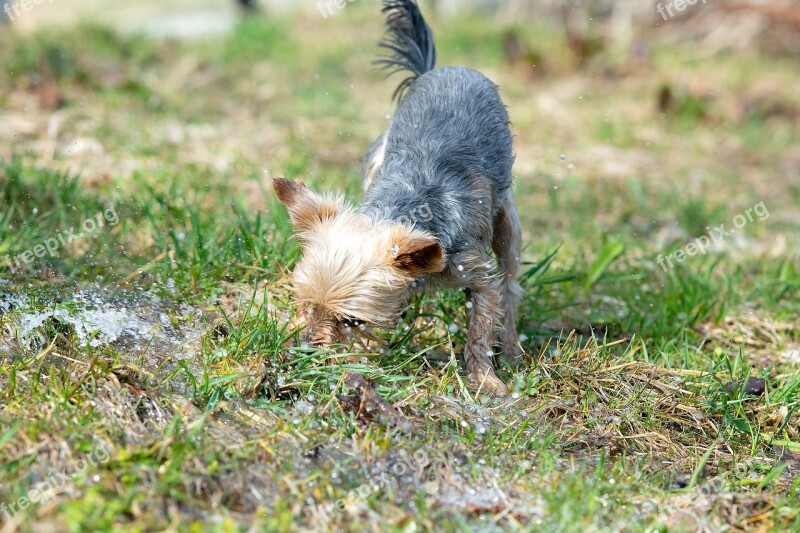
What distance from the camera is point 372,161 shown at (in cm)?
484

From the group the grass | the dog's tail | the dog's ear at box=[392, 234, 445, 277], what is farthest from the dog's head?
the dog's tail

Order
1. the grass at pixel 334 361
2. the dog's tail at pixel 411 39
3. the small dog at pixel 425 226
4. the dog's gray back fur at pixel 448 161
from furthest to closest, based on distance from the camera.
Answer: the dog's tail at pixel 411 39 → the dog's gray back fur at pixel 448 161 → the small dog at pixel 425 226 → the grass at pixel 334 361

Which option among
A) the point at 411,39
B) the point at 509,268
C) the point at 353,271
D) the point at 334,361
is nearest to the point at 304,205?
the point at 353,271

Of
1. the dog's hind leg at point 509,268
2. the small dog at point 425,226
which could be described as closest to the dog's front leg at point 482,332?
the small dog at point 425,226

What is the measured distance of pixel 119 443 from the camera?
3027mm

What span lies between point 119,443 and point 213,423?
14.9 inches

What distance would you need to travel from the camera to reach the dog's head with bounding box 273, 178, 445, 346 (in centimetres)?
364

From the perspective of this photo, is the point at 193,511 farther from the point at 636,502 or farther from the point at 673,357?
the point at 673,357

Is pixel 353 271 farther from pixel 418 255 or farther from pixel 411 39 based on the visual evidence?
pixel 411 39

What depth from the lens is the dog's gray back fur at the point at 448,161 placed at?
13.1ft

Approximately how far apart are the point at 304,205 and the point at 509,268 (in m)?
1.40

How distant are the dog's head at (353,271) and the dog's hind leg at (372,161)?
0.88m

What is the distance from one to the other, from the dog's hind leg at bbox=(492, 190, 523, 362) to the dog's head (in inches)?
33.6

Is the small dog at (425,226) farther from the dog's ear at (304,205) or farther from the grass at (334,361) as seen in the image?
the grass at (334,361)
